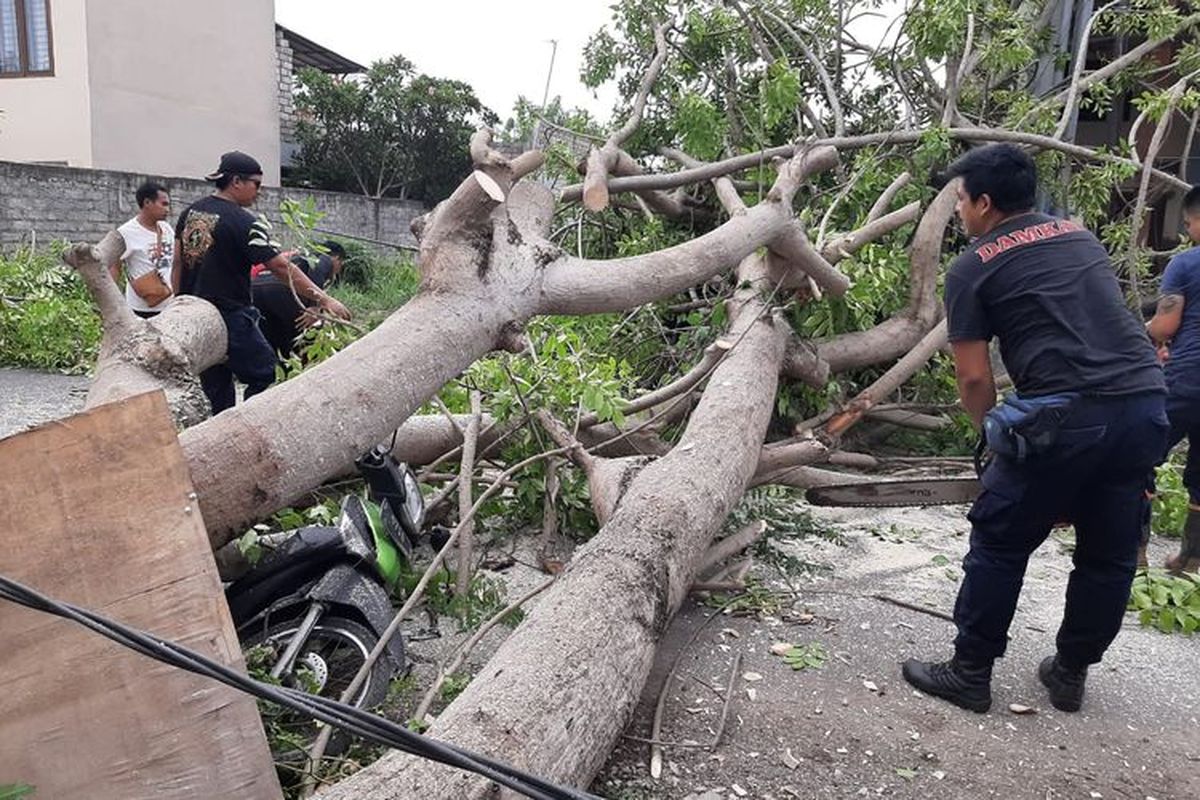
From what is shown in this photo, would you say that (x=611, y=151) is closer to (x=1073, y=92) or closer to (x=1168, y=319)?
(x=1168, y=319)

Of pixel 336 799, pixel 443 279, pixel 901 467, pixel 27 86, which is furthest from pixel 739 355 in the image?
pixel 27 86

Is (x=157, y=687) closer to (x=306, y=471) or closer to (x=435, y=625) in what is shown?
(x=306, y=471)

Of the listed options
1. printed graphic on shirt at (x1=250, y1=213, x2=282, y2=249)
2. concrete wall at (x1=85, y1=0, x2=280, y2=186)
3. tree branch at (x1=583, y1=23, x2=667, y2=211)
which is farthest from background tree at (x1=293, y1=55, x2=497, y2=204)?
printed graphic on shirt at (x1=250, y1=213, x2=282, y2=249)

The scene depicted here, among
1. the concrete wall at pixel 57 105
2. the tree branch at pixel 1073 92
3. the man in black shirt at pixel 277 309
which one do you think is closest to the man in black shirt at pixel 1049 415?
the tree branch at pixel 1073 92

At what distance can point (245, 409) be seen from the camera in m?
2.10

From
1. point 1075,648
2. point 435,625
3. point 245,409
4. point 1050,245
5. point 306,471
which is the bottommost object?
point 435,625

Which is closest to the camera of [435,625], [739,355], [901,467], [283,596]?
[283,596]

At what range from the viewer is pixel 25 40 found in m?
14.0

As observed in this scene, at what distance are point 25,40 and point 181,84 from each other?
2357mm

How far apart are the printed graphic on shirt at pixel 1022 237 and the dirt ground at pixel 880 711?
4.24 feet

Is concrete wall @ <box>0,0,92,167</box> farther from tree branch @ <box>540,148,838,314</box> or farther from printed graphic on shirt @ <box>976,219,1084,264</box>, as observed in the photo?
printed graphic on shirt @ <box>976,219,1084,264</box>

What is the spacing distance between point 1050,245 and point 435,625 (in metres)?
2.12

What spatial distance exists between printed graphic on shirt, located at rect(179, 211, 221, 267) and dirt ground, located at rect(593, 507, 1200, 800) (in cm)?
285

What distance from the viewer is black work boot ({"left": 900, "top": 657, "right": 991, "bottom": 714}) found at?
2.55 meters
